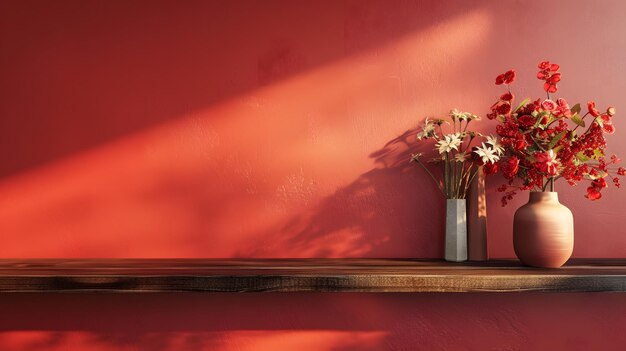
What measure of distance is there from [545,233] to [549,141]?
346 mm

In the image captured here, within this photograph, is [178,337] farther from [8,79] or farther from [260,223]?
[8,79]

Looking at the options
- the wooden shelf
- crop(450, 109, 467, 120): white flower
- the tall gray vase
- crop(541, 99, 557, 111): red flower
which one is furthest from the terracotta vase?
crop(450, 109, 467, 120): white flower

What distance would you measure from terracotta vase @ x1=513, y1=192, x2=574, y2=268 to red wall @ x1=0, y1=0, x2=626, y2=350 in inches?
9.8

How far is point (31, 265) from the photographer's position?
168 cm

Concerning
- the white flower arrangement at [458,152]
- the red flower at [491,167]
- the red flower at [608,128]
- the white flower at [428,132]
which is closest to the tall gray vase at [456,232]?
the white flower arrangement at [458,152]

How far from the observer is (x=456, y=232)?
1790 mm

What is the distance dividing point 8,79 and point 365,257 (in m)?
1.65

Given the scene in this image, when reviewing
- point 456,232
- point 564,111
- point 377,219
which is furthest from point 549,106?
point 377,219

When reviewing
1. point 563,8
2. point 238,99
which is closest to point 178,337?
point 238,99

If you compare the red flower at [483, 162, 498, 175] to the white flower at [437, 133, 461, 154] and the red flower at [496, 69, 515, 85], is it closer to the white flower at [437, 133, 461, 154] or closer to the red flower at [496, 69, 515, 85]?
the white flower at [437, 133, 461, 154]

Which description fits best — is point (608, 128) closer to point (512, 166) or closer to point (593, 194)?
point (593, 194)

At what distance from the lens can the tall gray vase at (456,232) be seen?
179cm

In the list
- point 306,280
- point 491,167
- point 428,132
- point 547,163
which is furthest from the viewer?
point 428,132

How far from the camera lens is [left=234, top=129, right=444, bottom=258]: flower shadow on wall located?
1912 mm
